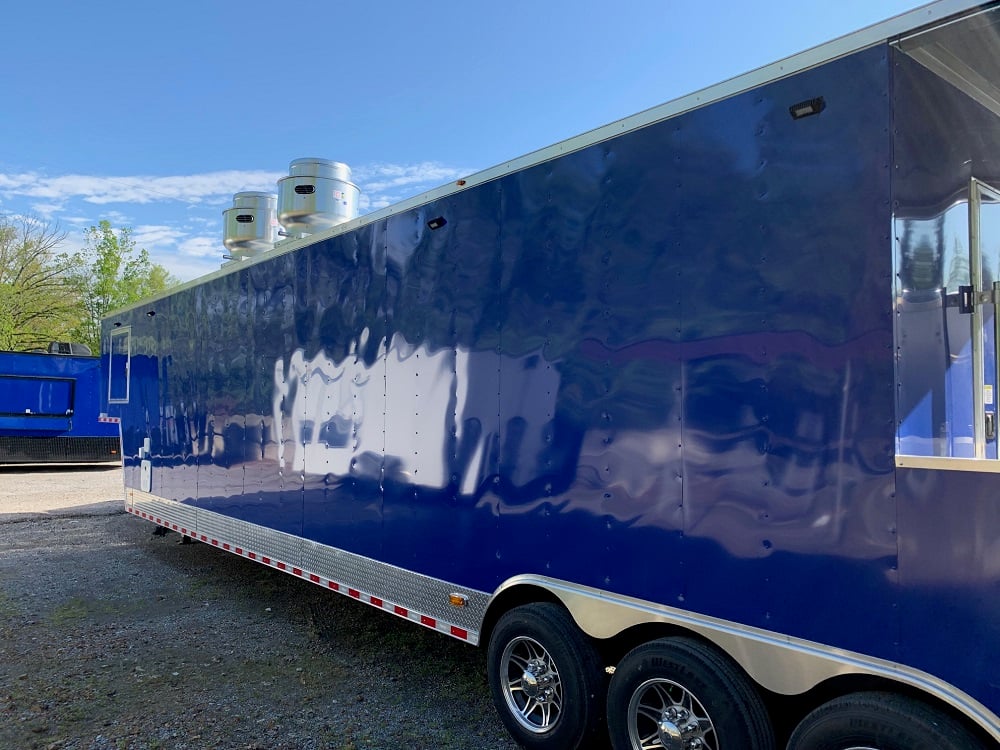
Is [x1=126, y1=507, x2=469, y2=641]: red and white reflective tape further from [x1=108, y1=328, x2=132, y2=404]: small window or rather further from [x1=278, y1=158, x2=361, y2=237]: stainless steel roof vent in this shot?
[x1=108, y1=328, x2=132, y2=404]: small window

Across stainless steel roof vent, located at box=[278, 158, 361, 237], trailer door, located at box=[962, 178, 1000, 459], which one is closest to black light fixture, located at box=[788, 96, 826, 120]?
trailer door, located at box=[962, 178, 1000, 459]

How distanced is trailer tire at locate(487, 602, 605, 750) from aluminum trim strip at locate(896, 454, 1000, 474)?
1.58 meters

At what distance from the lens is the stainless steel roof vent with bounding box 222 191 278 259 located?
6.68m

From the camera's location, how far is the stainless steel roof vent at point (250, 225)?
6.68 m

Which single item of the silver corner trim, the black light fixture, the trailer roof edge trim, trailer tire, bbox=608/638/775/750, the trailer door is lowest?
trailer tire, bbox=608/638/775/750

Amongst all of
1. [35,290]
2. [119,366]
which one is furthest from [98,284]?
[119,366]

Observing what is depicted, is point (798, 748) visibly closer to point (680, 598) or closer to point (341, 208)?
point (680, 598)

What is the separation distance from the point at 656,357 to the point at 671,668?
1.22m

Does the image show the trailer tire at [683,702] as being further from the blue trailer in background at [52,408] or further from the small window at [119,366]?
the blue trailer in background at [52,408]

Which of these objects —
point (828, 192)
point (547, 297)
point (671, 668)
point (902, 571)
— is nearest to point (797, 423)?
point (902, 571)

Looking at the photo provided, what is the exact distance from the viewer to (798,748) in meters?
2.41

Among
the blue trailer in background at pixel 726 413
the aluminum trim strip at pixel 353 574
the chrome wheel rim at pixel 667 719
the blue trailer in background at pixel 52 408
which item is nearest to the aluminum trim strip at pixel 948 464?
the blue trailer in background at pixel 726 413

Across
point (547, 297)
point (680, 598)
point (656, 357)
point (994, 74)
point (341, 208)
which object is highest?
point (341, 208)

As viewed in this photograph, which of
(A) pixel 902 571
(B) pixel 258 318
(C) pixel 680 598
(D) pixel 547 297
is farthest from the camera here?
(B) pixel 258 318
